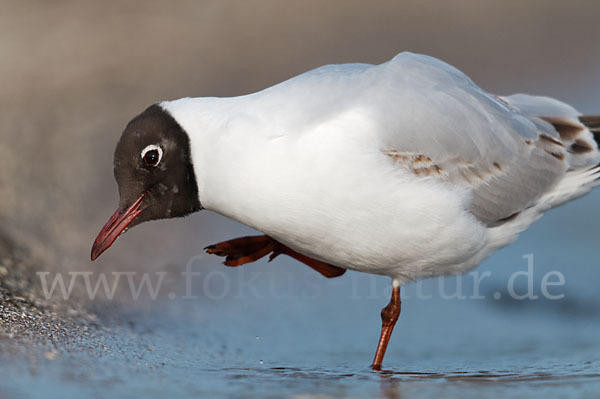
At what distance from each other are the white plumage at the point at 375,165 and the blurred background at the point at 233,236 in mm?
692

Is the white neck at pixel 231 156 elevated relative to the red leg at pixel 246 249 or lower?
elevated

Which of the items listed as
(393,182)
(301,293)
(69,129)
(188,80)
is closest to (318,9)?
(188,80)

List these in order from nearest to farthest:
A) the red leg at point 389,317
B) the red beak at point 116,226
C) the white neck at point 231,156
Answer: the white neck at point 231,156 → the red beak at point 116,226 → the red leg at point 389,317

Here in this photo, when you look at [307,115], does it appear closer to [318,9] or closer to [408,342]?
[408,342]

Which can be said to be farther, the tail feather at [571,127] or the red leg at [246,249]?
the tail feather at [571,127]

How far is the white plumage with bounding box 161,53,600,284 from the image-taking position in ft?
14.1

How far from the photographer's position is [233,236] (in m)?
7.16

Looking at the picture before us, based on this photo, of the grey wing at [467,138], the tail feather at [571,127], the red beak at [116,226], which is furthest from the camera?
the tail feather at [571,127]

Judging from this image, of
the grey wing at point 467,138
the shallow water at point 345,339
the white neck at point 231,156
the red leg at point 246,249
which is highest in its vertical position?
the grey wing at point 467,138

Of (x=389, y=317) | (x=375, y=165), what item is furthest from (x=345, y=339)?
(x=375, y=165)

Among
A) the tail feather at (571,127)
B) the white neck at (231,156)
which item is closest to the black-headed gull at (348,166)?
the white neck at (231,156)

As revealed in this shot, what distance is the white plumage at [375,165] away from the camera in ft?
14.1

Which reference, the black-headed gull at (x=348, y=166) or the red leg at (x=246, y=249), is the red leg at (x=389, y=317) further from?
the red leg at (x=246, y=249)

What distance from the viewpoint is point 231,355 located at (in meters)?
5.31
